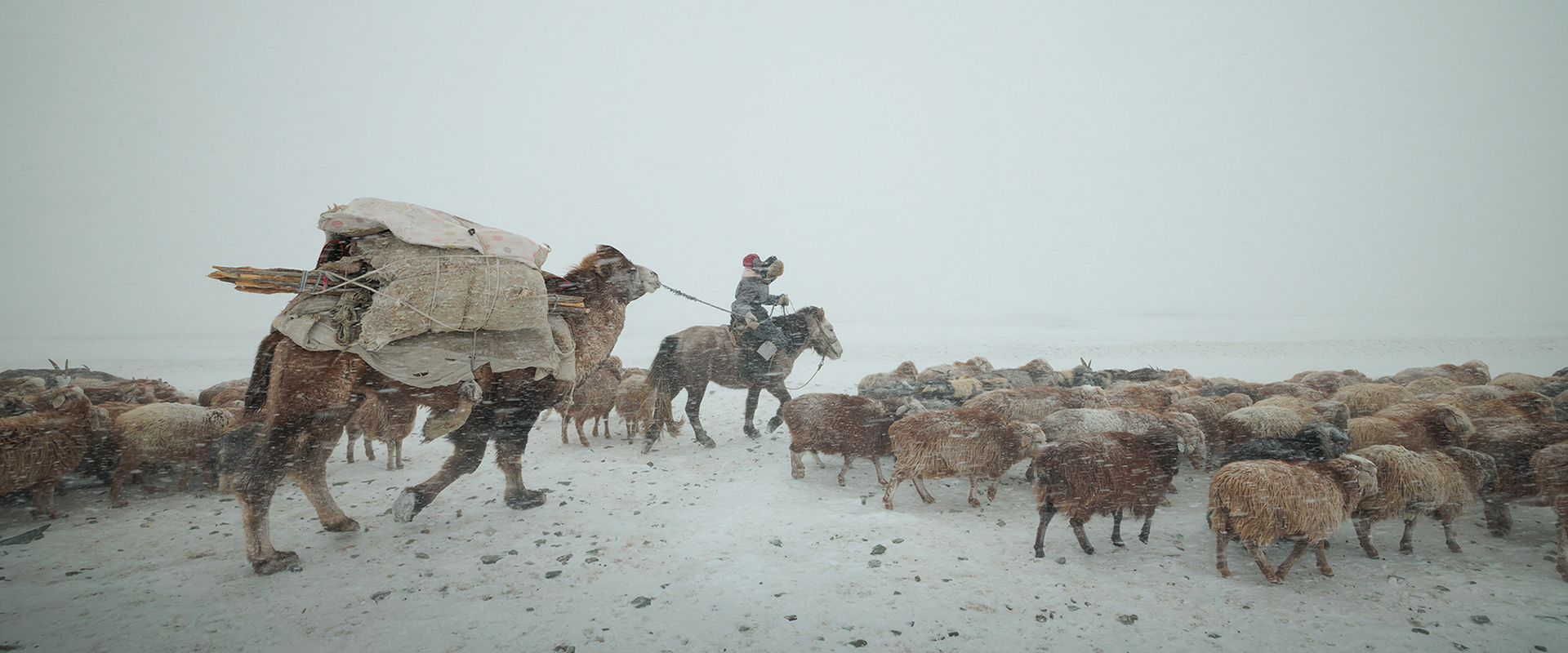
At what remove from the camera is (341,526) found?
4.17 m

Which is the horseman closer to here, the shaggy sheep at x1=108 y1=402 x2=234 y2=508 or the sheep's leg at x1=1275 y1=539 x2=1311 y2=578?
the shaggy sheep at x1=108 y1=402 x2=234 y2=508

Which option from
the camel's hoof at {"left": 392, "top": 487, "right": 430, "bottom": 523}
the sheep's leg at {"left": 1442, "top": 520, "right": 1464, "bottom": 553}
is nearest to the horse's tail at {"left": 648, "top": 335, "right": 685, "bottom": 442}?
the camel's hoof at {"left": 392, "top": 487, "right": 430, "bottom": 523}

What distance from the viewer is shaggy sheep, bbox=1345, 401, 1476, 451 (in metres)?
4.59

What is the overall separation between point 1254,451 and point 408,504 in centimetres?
620

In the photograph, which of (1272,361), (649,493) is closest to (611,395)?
(649,493)

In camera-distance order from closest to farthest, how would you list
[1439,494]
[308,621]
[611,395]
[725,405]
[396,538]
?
[308,621] < [1439,494] < [396,538] < [611,395] < [725,405]

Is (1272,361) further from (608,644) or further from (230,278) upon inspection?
(230,278)

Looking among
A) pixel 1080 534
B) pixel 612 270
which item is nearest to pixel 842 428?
pixel 1080 534

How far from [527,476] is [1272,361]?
20.4 m

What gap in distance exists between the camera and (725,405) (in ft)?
34.6

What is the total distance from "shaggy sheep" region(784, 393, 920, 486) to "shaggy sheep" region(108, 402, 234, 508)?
521cm

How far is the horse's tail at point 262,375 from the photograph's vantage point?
372 centimetres

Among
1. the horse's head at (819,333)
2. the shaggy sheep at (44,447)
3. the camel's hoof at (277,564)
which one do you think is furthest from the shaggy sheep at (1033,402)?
the shaggy sheep at (44,447)

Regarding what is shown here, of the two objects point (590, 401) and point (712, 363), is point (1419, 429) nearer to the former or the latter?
point (712, 363)
